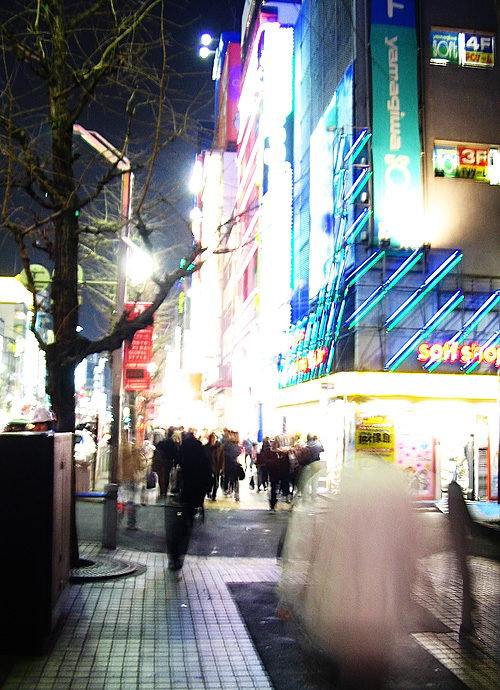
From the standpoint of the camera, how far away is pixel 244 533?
567 inches

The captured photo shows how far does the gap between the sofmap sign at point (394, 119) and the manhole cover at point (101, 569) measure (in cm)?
1330

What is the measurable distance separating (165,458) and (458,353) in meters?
9.66

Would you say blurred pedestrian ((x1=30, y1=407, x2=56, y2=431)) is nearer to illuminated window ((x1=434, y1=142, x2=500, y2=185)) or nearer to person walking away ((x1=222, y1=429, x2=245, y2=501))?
person walking away ((x1=222, y1=429, x2=245, y2=501))

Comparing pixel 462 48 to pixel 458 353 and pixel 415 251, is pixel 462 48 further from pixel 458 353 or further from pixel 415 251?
pixel 458 353

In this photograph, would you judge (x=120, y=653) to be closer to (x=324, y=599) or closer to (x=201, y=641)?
(x=201, y=641)

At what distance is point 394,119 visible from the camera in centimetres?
2128

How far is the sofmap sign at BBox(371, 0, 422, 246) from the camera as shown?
69.0 feet

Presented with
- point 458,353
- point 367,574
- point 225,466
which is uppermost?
point 458,353

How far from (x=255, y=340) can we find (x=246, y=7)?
73.1ft

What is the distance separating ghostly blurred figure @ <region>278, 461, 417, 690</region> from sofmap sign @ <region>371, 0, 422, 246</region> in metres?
17.1

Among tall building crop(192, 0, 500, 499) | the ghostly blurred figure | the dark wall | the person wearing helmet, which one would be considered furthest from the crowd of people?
the dark wall

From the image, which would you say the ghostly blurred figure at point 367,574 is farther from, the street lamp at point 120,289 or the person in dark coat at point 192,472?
the street lamp at point 120,289

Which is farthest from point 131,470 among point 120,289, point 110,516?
point 110,516

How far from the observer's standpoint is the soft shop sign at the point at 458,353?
20422mm
